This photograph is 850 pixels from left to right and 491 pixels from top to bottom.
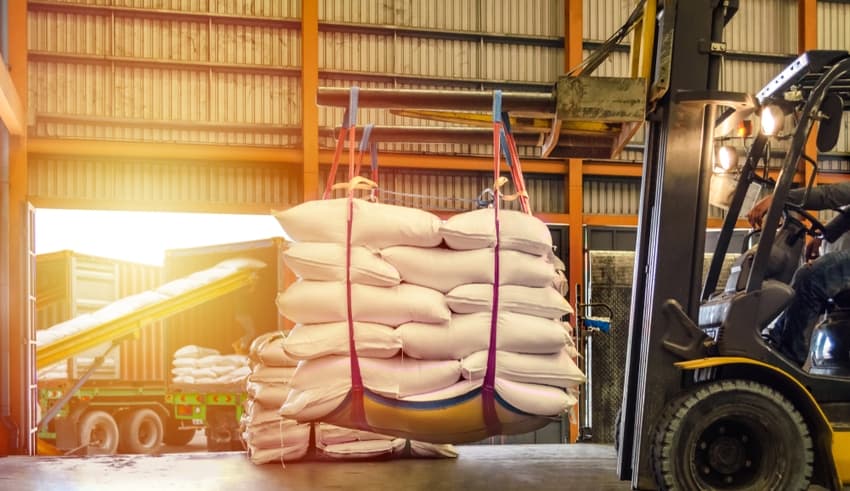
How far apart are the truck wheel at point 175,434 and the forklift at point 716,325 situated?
7.73m

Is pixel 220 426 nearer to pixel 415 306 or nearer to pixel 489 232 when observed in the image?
pixel 415 306

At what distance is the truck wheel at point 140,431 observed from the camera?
10766 mm

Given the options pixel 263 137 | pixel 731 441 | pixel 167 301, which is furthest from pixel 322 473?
pixel 167 301

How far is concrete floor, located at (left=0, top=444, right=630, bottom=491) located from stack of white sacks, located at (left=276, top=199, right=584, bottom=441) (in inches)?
26.5

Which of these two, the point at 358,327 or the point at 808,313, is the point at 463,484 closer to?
the point at 358,327

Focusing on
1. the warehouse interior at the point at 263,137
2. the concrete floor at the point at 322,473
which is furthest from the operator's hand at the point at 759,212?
the warehouse interior at the point at 263,137

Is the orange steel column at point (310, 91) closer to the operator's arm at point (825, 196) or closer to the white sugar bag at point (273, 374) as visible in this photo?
the white sugar bag at point (273, 374)

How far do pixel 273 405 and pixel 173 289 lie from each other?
4.98m

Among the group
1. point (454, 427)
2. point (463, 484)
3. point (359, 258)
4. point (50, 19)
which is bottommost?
point (463, 484)

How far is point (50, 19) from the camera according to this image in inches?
389

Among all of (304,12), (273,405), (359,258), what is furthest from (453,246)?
(304,12)

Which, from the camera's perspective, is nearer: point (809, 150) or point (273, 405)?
point (273, 405)

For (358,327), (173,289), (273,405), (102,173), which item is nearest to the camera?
(358,327)

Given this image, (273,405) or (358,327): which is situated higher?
(358,327)
